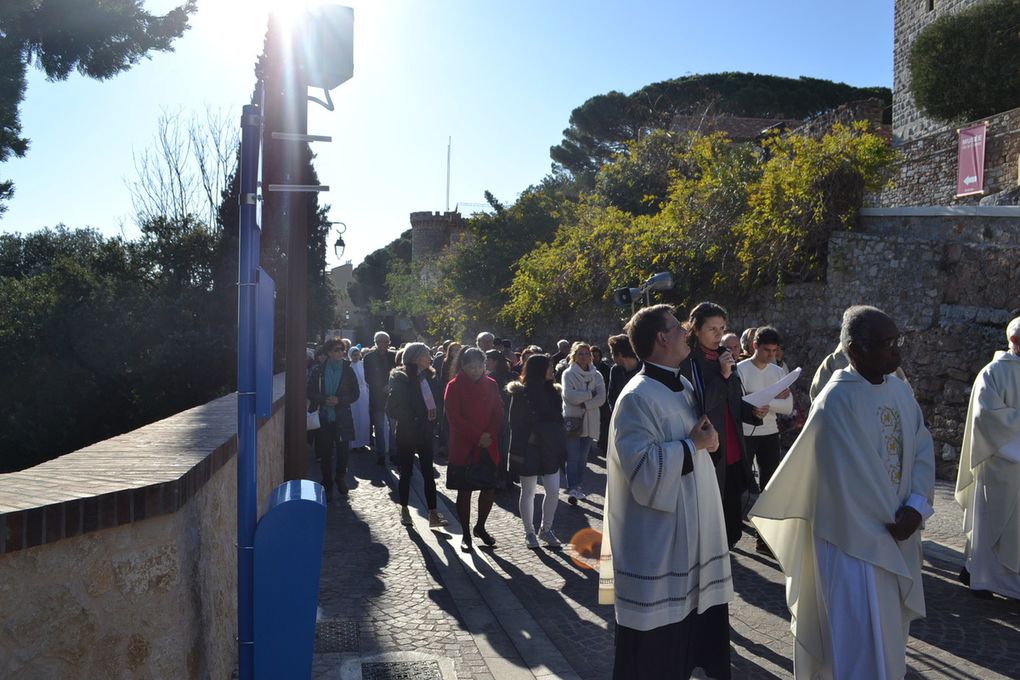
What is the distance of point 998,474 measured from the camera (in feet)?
18.7

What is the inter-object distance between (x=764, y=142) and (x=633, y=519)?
12.6 metres

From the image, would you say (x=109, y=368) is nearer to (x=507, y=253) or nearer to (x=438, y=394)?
(x=438, y=394)

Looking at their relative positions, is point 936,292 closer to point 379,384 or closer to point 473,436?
point 473,436

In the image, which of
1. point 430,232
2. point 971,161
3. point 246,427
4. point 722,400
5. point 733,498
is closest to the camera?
point 246,427

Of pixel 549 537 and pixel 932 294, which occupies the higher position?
pixel 932 294

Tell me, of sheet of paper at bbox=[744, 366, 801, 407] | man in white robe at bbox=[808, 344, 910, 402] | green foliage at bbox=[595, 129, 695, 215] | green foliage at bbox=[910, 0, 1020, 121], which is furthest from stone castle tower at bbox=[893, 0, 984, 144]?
sheet of paper at bbox=[744, 366, 801, 407]

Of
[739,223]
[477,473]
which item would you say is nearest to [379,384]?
[477,473]

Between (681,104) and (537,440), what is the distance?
46420 mm

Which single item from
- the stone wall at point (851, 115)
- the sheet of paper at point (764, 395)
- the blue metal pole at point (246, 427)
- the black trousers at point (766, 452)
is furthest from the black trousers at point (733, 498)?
the stone wall at point (851, 115)

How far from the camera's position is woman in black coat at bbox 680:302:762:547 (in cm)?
527

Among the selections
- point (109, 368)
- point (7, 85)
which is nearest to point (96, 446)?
point (7, 85)

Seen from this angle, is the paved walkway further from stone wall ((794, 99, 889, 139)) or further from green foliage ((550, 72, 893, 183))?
green foliage ((550, 72, 893, 183))

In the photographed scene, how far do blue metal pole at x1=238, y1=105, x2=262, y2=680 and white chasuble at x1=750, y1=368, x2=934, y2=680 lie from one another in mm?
2348

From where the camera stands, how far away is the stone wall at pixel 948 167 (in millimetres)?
17312
